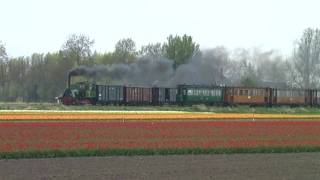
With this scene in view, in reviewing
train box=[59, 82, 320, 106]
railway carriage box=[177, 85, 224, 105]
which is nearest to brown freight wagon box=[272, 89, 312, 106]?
train box=[59, 82, 320, 106]

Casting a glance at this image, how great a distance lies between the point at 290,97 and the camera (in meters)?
83.9

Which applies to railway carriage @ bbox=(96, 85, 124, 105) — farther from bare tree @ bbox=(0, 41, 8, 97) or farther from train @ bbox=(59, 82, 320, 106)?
bare tree @ bbox=(0, 41, 8, 97)

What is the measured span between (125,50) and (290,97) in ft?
155

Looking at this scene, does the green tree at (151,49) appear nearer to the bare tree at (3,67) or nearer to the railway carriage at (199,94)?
the bare tree at (3,67)

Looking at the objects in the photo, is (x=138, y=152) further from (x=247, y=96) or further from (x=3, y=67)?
(x=3, y=67)

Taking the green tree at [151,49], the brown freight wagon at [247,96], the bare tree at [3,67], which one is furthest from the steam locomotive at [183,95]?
the green tree at [151,49]

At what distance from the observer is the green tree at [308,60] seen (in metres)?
120

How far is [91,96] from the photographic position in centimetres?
6988

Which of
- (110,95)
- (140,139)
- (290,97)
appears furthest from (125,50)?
(140,139)

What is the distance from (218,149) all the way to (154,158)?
362cm

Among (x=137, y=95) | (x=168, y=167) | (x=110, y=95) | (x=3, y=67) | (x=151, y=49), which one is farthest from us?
(x=151, y=49)

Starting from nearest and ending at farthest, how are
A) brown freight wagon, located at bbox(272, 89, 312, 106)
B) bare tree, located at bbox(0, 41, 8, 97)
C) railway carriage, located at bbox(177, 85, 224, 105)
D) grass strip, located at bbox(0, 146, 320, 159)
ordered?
1. grass strip, located at bbox(0, 146, 320, 159)
2. railway carriage, located at bbox(177, 85, 224, 105)
3. brown freight wagon, located at bbox(272, 89, 312, 106)
4. bare tree, located at bbox(0, 41, 8, 97)

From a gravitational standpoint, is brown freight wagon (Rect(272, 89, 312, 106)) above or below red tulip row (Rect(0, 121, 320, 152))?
above

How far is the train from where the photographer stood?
6956 centimetres
